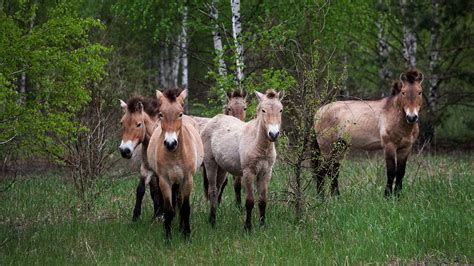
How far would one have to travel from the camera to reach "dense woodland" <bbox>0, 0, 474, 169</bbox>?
858cm

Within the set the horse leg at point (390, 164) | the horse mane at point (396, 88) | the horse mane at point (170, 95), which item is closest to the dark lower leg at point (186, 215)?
the horse mane at point (170, 95)

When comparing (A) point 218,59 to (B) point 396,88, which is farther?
(A) point 218,59

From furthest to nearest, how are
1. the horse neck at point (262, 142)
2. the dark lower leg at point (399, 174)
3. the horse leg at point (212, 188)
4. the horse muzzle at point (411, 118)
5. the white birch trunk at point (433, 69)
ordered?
the white birch trunk at point (433, 69), the dark lower leg at point (399, 174), the horse muzzle at point (411, 118), the horse leg at point (212, 188), the horse neck at point (262, 142)

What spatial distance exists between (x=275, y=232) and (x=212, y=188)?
1.66 m

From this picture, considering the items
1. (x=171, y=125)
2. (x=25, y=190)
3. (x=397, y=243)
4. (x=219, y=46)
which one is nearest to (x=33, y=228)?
(x=171, y=125)

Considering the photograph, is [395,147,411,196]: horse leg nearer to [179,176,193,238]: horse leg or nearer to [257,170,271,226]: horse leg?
[257,170,271,226]: horse leg

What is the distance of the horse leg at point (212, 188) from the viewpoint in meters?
9.11

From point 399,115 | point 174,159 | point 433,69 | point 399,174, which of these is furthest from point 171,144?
point 433,69

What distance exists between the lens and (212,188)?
947 cm

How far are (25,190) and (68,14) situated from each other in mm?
4673

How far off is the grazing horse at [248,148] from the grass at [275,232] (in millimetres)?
288

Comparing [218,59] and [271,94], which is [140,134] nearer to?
[271,94]

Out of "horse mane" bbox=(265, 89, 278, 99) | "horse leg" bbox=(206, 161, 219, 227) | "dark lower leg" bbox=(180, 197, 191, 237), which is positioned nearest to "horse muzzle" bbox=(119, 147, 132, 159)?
"dark lower leg" bbox=(180, 197, 191, 237)

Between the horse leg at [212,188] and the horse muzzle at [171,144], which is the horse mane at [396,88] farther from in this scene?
the horse muzzle at [171,144]
